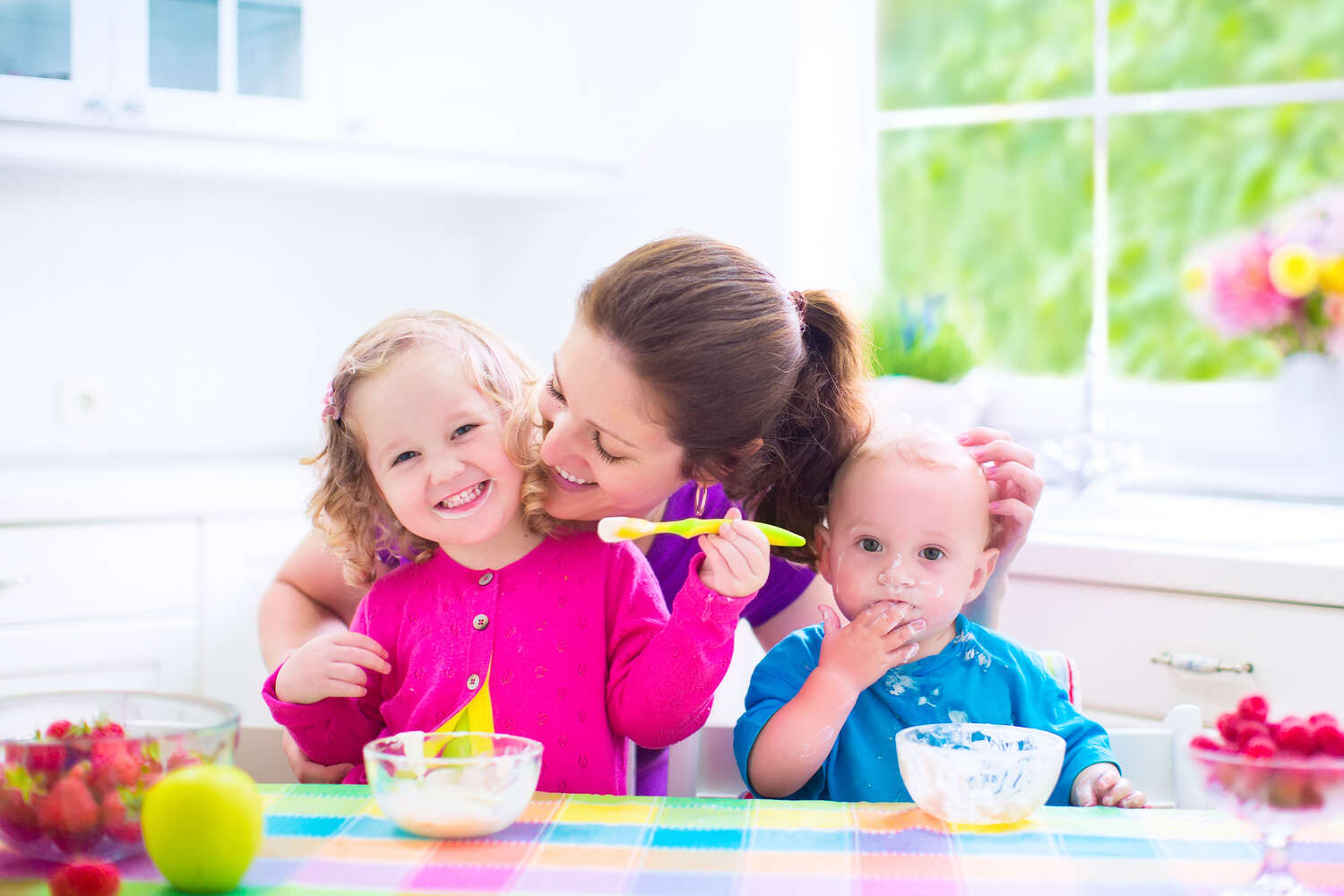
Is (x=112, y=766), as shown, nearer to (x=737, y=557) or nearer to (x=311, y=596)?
(x=737, y=557)

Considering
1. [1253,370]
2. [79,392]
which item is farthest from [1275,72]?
[79,392]

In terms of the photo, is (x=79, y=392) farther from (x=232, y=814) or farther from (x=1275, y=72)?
(x=1275, y=72)

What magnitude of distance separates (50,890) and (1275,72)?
3301 mm

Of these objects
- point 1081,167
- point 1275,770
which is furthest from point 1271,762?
point 1081,167

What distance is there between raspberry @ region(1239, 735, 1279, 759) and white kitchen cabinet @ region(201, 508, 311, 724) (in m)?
1.83

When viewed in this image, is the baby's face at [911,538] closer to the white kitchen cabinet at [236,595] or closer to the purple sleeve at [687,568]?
the purple sleeve at [687,568]

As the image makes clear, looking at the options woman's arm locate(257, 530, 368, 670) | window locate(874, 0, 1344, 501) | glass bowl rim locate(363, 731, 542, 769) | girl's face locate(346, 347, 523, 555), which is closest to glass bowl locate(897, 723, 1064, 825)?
glass bowl rim locate(363, 731, 542, 769)

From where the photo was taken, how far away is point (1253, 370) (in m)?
3.22

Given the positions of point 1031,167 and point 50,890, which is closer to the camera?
point 50,890

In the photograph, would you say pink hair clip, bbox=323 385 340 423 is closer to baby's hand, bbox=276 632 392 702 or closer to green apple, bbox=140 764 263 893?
baby's hand, bbox=276 632 392 702

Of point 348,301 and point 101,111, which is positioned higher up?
point 101,111

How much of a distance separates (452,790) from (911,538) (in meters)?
0.49

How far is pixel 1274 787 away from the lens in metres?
0.74

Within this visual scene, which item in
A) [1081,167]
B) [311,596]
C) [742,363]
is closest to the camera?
[742,363]
